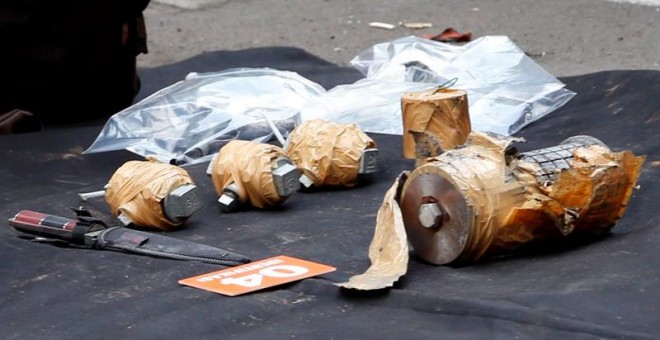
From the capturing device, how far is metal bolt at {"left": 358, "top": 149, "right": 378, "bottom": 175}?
2992 millimetres

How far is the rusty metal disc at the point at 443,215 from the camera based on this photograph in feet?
7.53

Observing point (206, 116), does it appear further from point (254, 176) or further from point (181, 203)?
point (181, 203)

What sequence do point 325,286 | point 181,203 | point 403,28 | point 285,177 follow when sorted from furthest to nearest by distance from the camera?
point 403,28 < point 285,177 < point 181,203 < point 325,286

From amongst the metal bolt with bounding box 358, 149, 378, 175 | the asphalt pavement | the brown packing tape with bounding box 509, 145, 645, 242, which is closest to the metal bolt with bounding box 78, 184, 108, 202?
the metal bolt with bounding box 358, 149, 378, 175

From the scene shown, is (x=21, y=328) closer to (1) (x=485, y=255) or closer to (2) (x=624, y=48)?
(1) (x=485, y=255)

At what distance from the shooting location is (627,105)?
3.52 metres

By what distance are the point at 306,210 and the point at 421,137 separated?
1.10 feet

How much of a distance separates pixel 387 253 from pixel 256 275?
0.26 meters

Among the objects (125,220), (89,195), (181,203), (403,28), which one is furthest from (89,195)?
(403,28)

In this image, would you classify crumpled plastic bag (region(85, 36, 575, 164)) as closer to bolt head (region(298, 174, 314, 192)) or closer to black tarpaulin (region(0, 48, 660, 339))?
black tarpaulin (region(0, 48, 660, 339))

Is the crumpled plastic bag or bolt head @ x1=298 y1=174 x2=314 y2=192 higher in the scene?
the crumpled plastic bag

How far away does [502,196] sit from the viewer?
7.57ft

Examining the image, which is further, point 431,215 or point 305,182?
point 305,182

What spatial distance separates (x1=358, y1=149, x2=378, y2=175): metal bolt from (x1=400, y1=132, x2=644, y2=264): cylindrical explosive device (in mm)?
594
